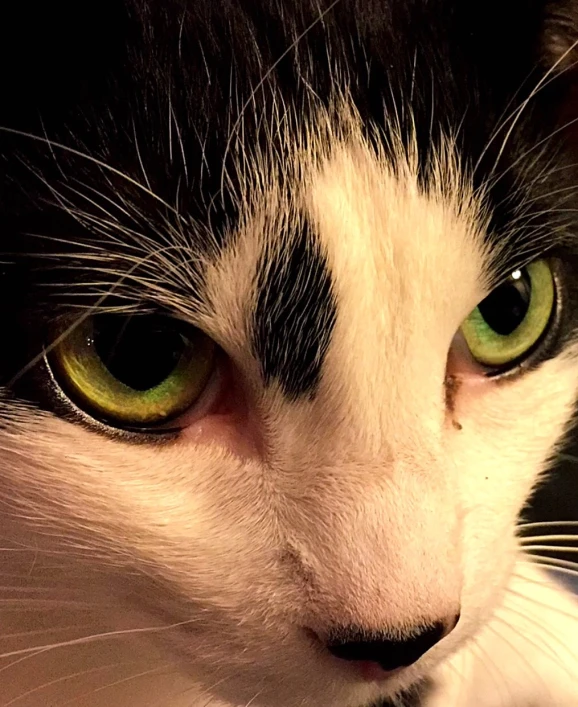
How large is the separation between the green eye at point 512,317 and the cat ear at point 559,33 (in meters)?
0.19

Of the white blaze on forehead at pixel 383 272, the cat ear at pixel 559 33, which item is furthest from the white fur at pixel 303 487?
the cat ear at pixel 559 33

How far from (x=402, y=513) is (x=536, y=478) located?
11.7 inches

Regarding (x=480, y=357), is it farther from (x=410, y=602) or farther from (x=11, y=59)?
(x=11, y=59)

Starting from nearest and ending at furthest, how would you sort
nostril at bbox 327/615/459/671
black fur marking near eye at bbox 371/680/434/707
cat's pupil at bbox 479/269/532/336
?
nostril at bbox 327/615/459/671
cat's pupil at bbox 479/269/532/336
black fur marking near eye at bbox 371/680/434/707

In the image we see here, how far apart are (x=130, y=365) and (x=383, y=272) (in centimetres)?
20

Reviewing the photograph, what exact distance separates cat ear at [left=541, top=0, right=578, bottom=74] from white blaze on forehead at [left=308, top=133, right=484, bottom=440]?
23 centimetres

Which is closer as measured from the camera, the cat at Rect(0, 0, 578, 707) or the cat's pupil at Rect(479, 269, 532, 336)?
the cat at Rect(0, 0, 578, 707)

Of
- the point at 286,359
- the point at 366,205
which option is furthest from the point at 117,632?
the point at 366,205

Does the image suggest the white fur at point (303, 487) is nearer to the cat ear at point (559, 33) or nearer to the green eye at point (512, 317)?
the green eye at point (512, 317)

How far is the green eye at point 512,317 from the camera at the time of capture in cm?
74

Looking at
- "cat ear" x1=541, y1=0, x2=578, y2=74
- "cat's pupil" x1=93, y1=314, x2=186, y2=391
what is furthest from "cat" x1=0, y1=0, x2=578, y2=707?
"cat ear" x1=541, y1=0, x2=578, y2=74

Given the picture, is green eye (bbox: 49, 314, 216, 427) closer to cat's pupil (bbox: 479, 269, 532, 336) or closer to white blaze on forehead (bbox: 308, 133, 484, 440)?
white blaze on forehead (bbox: 308, 133, 484, 440)

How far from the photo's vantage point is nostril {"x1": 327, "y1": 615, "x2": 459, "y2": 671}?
1.88 feet

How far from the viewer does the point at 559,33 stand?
2.52 ft
